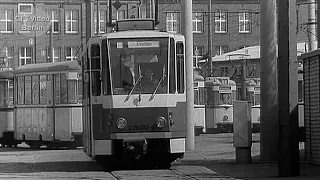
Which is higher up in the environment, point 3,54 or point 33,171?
point 3,54

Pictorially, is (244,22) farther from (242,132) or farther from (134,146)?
(134,146)

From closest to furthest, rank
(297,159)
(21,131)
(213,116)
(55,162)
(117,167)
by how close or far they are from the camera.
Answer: (297,159) < (117,167) < (55,162) < (21,131) < (213,116)

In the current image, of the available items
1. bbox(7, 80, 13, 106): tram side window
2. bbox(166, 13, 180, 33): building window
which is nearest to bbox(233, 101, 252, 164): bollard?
bbox(7, 80, 13, 106): tram side window

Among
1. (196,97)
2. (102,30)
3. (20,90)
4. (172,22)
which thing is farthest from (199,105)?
(102,30)

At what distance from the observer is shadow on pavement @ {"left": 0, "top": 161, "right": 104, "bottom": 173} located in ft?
67.8

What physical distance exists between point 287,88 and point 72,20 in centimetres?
5935

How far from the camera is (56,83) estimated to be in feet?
103

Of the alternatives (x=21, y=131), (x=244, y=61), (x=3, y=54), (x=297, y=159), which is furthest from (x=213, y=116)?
(x=3, y=54)

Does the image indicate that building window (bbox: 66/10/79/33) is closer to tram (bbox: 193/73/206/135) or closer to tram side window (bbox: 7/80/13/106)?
tram (bbox: 193/73/206/135)

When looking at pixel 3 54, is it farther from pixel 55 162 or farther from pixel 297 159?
pixel 297 159

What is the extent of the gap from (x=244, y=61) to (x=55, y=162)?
22865mm

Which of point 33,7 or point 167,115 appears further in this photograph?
point 33,7

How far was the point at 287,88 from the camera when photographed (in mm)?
16953

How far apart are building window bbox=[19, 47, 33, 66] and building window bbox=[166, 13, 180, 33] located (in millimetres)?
12875
